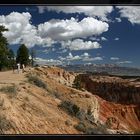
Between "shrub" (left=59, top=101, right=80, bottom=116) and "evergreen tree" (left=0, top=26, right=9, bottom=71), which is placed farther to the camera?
"shrub" (left=59, top=101, right=80, bottom=116)

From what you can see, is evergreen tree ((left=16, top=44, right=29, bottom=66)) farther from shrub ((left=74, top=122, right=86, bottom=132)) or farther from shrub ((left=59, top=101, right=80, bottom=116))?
shrub ((left=74, top=122, right=86, bottom=132))

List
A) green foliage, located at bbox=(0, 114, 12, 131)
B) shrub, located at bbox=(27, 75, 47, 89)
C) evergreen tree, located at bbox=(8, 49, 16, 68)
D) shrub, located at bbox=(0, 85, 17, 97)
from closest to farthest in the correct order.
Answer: green foliage, located at bbox=(0, 114, 12, 131) → evergreen tree, located at bbox=(8, 49, 16, 68) → shrub, located at bbox=(0, 85, 17, 97) → shrub, located at bbox=(27, 75, 47, 89)

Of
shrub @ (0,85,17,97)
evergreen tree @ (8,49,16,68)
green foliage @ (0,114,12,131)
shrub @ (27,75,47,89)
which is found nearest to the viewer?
green foliage @ (0,114,12,131)

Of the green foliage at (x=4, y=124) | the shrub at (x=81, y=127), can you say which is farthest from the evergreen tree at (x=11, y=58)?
the shrub at (x=81, y=127)

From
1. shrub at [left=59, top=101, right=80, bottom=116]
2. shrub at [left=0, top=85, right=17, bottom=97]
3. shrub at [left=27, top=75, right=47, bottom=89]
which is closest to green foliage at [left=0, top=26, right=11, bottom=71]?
shrub at [left=0, top=85, right=17, bottom=97]

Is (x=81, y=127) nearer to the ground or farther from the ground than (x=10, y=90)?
nearer to the ground

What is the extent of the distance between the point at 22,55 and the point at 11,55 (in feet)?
0.47

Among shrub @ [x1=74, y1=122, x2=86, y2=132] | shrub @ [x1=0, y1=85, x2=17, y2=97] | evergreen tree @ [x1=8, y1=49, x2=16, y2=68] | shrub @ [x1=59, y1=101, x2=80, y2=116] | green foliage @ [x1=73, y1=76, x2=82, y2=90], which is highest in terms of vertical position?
evergreen tree @ [x1=8, y1=49, x2=16, y2=68]

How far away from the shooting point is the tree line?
30.7 feet

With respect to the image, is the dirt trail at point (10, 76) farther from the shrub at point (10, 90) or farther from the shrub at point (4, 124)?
the shrub at point (4, 124)

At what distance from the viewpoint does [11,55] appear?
9398 mm

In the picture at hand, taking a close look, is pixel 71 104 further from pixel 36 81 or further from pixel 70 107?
pixel 36 81

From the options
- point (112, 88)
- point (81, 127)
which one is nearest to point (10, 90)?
point (81, 127)
